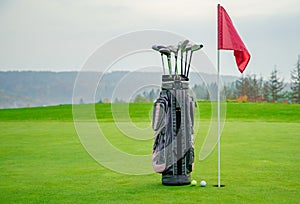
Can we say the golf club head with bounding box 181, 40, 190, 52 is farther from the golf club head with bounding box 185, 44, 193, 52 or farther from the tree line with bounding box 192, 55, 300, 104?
the tree line with bounding box 192, 55, 300, 104

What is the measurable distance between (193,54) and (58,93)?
111ft

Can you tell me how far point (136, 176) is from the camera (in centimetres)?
842

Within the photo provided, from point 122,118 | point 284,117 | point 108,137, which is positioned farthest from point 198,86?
point 284,117

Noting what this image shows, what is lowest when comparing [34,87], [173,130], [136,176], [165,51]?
[136,176]

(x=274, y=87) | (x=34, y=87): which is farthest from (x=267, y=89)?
(x=34, y=87)

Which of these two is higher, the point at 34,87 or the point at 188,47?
the point at 34,87

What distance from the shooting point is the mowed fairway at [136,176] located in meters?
6.72

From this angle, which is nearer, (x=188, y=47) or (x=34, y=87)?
(x=188, y=47)

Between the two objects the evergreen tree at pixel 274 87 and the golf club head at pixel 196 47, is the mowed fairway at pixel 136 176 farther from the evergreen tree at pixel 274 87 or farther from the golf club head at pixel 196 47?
the evergreen tree at pixel 274 87

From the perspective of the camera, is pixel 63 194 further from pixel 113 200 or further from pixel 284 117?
pixel 284 117

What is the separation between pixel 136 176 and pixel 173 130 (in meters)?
1.35

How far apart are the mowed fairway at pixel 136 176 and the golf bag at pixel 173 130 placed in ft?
0.81

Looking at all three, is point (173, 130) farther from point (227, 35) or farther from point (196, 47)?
point (227, 35)

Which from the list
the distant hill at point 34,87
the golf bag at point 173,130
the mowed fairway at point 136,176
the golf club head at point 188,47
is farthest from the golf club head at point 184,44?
the distant hill at point 34,87
